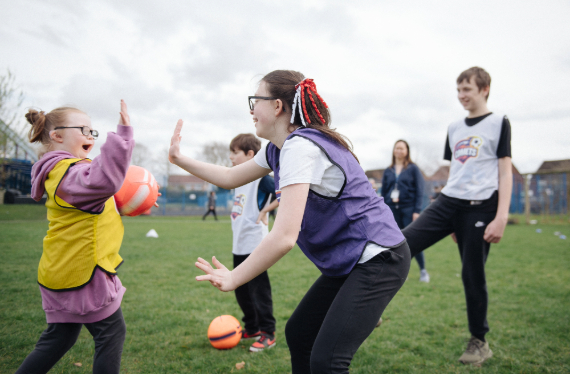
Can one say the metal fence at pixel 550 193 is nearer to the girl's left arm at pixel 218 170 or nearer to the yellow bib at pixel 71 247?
the girl's left arm at pixel 218 170

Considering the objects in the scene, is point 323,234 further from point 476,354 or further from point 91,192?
point 476,354

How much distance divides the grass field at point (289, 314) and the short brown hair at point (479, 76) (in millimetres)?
2539

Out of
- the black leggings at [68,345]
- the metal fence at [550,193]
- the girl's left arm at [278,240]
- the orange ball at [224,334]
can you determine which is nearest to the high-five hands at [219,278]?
the girl's left arm at [278,240]

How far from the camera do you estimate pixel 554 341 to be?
388 cm

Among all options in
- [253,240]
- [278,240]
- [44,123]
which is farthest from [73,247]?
[253,240]

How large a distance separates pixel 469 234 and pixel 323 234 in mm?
2045

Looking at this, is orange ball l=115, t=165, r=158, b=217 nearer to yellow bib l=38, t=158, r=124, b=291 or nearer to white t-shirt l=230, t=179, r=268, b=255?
yellow bib l=38, t=158, r=124, b=291

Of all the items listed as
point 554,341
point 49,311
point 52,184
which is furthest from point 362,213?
point 554,341

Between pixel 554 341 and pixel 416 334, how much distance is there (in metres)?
1.37

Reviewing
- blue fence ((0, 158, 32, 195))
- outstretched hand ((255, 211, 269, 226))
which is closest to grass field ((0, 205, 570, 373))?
outstretched hand ((255, 211, 269, 226))

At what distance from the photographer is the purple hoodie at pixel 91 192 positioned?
1854 mm

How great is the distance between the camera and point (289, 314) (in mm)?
4840

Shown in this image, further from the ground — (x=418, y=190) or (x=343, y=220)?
(x=418, y=190)

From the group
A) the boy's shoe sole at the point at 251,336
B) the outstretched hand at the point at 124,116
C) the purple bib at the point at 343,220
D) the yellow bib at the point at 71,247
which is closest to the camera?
the purple bib at the point at 343,220
